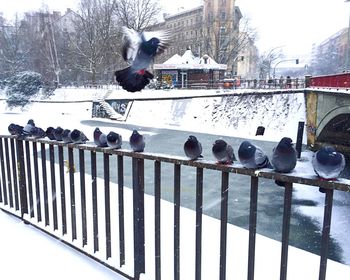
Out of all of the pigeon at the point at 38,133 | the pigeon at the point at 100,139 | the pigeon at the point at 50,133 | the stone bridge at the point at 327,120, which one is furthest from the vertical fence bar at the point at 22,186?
the stone bridge at the point at 327,120

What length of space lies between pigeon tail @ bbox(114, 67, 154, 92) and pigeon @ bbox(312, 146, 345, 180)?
1126 millimetres

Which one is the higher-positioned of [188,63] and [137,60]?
[188,63]

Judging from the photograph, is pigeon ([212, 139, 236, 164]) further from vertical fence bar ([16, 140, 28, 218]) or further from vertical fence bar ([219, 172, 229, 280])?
vertical fence bar ([16, 140, 28, 218])

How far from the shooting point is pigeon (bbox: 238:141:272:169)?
1.97m

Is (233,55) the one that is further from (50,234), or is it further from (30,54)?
(50,234)

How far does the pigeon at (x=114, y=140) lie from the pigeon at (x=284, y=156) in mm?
1297

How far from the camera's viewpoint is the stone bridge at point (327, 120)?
20578mm

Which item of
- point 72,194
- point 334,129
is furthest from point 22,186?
point 334,129

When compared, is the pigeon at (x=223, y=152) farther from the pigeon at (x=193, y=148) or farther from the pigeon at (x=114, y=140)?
the pigeon at (x=114, y=140)

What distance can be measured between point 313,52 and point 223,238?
88.7m

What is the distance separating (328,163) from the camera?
1.70 metres

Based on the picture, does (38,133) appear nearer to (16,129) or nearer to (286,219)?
(16,129)

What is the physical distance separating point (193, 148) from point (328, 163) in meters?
0.84

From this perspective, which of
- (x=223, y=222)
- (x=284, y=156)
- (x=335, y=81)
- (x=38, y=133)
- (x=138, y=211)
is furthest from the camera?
(x=335, y=81)
